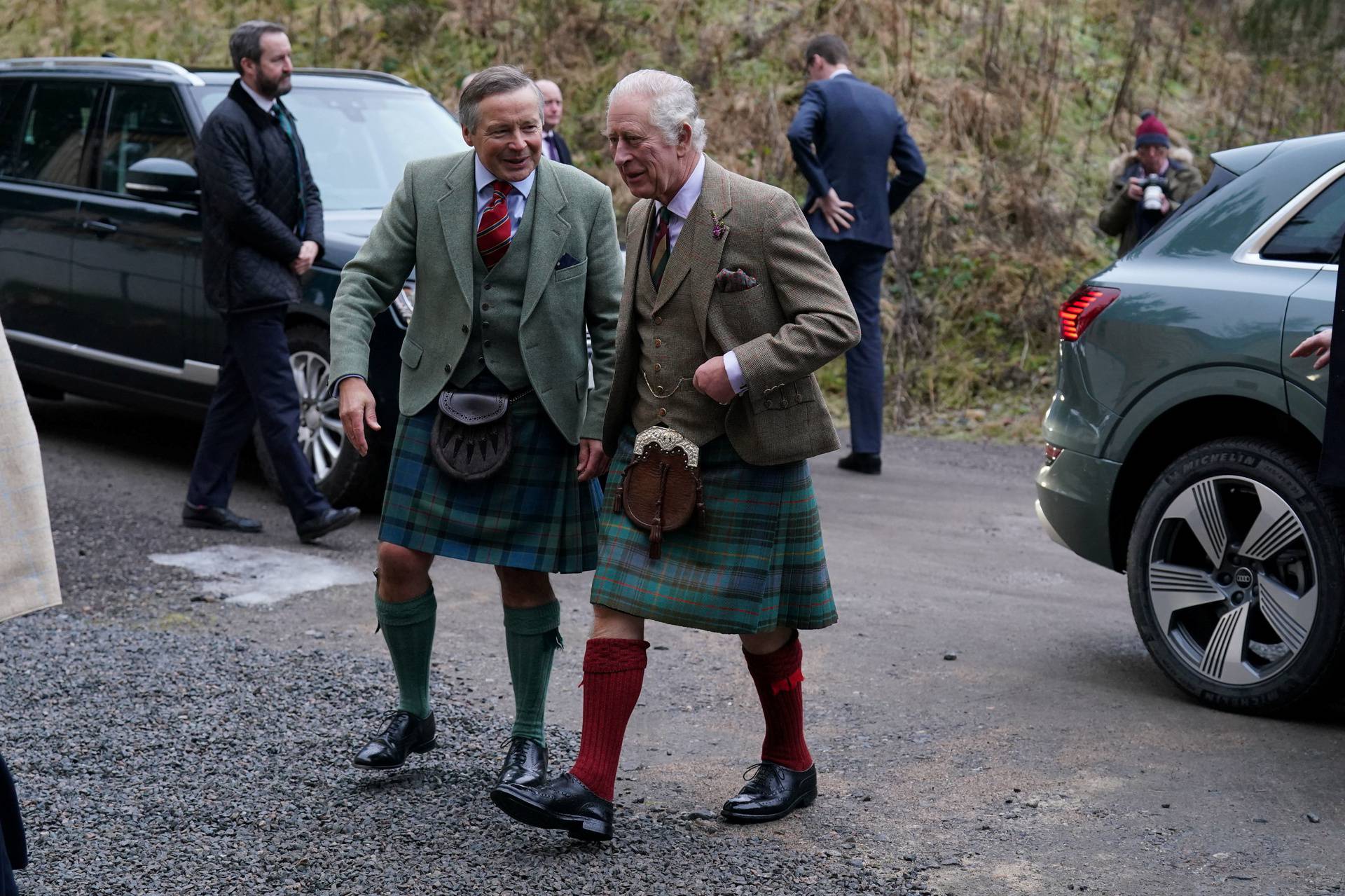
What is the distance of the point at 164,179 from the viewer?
7.55m

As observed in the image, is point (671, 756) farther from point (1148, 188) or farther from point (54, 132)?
point (1148, 188)

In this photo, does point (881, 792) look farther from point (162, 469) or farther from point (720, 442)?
point (162, 469)

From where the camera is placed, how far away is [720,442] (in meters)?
3.85

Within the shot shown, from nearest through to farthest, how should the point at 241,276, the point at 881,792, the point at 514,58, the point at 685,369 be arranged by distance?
the point at 685,369
the point at 881,792
the point at 241,276
the point at 514,58

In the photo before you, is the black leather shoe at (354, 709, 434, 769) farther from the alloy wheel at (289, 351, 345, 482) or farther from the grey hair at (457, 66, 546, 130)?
the alloy wheel at (289, 351, 345, 482)

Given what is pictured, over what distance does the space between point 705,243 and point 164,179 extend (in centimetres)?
460

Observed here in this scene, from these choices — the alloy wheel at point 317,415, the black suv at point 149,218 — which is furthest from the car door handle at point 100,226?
the alloy wheel at point 317,415

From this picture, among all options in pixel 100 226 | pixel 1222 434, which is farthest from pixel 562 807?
pixel 100 226

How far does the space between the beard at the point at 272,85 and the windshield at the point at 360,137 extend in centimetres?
107

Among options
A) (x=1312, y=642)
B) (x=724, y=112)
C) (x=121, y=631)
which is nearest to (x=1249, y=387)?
(x=1312, y=642)

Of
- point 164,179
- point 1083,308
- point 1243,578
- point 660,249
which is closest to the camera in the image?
point 660,249

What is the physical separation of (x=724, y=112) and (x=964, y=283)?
3154mm

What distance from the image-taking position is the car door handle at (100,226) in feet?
27.5

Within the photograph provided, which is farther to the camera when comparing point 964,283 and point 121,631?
point 964,283
